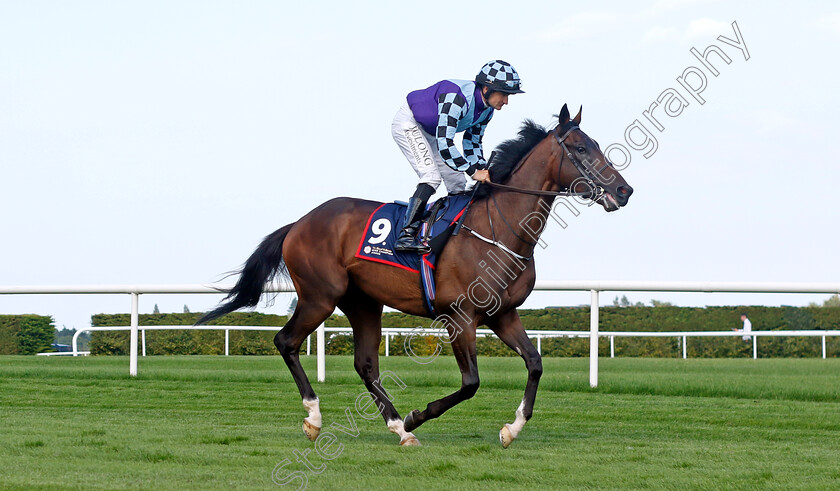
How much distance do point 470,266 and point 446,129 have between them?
75 centimetres

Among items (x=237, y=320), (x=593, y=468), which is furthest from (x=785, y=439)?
(x=237, y=320)

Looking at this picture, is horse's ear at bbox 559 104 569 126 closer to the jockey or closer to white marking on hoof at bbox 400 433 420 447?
the jockey

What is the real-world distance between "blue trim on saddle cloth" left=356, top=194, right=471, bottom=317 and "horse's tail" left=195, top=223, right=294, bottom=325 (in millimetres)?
774

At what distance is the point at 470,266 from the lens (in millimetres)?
4801

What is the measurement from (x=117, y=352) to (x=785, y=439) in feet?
35.9

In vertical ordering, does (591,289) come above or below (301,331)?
above

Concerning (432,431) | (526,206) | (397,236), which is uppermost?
(526,206)

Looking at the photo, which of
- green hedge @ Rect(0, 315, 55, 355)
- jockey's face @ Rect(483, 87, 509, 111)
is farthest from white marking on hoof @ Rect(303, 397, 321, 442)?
green hedge @ Rect(0, 315, 55, 355)

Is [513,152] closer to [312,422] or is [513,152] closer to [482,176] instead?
[482,176]

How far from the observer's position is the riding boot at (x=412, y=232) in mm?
4922

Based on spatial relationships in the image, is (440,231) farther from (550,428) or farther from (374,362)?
(550,428)

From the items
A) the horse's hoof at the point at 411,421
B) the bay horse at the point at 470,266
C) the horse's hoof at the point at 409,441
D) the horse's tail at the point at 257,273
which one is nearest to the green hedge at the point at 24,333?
the horse's tail at the point at 257,273

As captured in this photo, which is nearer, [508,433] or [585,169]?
[508,433]

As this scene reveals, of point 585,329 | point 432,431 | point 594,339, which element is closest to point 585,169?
point 432,431
